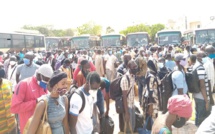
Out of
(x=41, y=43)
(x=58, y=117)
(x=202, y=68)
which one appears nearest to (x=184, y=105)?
(x=58, y=117)

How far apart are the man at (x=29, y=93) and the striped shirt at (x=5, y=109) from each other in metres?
0.35

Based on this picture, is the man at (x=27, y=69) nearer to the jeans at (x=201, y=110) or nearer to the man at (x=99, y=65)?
the jeans at (x=201, y=110)

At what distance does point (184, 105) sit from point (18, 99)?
6.10 feet

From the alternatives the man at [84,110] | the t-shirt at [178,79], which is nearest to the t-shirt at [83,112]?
the man at [84,110]

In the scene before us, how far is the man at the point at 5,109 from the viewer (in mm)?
3537

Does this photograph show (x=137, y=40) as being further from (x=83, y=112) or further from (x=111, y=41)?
(x=83, y=112)

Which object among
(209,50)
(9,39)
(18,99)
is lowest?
(18,99)

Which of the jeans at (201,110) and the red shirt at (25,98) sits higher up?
the red shirt at (25,98)

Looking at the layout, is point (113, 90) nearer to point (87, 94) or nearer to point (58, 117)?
point (87, 94)

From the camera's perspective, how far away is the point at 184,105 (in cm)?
234

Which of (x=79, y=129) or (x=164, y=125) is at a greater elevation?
(x=164, y=125)

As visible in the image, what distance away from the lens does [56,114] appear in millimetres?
2670

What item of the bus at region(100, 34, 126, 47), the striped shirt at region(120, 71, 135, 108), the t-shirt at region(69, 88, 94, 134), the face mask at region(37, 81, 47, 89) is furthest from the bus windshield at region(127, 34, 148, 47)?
the t-shirt at region(69, 88, 94, 134)

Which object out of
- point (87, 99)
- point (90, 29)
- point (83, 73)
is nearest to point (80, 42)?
point (83, 73)
